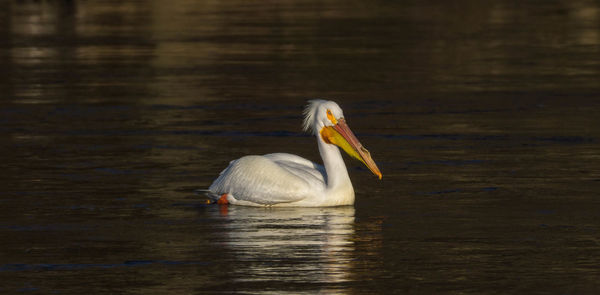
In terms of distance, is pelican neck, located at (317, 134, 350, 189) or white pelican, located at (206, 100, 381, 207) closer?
white pelican, located at (206, 100, 381, 207)

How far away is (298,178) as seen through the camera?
12.4 meters

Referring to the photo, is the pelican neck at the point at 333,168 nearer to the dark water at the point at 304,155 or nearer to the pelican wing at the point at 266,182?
the pelican wing at the point at 266,182

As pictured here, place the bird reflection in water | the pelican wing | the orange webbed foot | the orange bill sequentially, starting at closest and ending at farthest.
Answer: the bird reflection in water, the pelican wing, the orange webbed foot, the orange bill

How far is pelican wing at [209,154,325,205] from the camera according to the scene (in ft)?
40.4

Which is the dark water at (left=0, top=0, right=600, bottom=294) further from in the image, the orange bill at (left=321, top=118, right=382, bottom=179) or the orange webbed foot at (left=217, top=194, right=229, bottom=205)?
the orange bill at (left=321, top=118, right=382, bottom=179)

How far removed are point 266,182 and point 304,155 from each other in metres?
3.48

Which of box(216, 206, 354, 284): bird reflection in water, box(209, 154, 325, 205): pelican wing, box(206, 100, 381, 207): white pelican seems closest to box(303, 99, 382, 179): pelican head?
box(206, 100, 381, 207): white pelican

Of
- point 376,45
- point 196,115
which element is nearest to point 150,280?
point 196,115

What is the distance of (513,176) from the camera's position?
13.9 metres

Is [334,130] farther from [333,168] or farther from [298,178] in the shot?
[298,178]

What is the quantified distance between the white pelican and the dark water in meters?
0.17

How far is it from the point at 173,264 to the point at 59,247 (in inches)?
43.1

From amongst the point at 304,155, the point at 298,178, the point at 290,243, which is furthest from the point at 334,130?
the point at 304,155

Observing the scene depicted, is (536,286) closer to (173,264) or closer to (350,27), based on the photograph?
(173,264)
